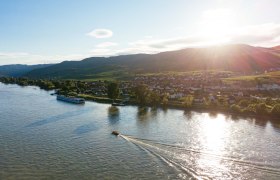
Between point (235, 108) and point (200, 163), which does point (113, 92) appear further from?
point (200, 163)

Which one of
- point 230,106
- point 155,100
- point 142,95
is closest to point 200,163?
point 230,106

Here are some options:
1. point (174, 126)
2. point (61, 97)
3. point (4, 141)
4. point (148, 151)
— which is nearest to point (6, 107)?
point (61, 97)

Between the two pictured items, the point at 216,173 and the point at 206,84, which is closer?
the point at 216,173

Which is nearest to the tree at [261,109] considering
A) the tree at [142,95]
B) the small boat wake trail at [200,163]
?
the tree at [142,95]

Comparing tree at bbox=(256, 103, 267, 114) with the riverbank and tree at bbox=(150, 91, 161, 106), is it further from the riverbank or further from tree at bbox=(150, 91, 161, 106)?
tree at bbox=(150, 91, 161, 106)

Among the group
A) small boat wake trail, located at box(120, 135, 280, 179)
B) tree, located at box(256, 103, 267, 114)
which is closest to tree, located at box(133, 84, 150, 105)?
tree, located at box(256, 103, 267, 114)

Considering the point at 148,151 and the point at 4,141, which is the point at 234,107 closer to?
the point at 148,151

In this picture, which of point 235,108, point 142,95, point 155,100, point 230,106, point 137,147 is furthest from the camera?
point 142,95
